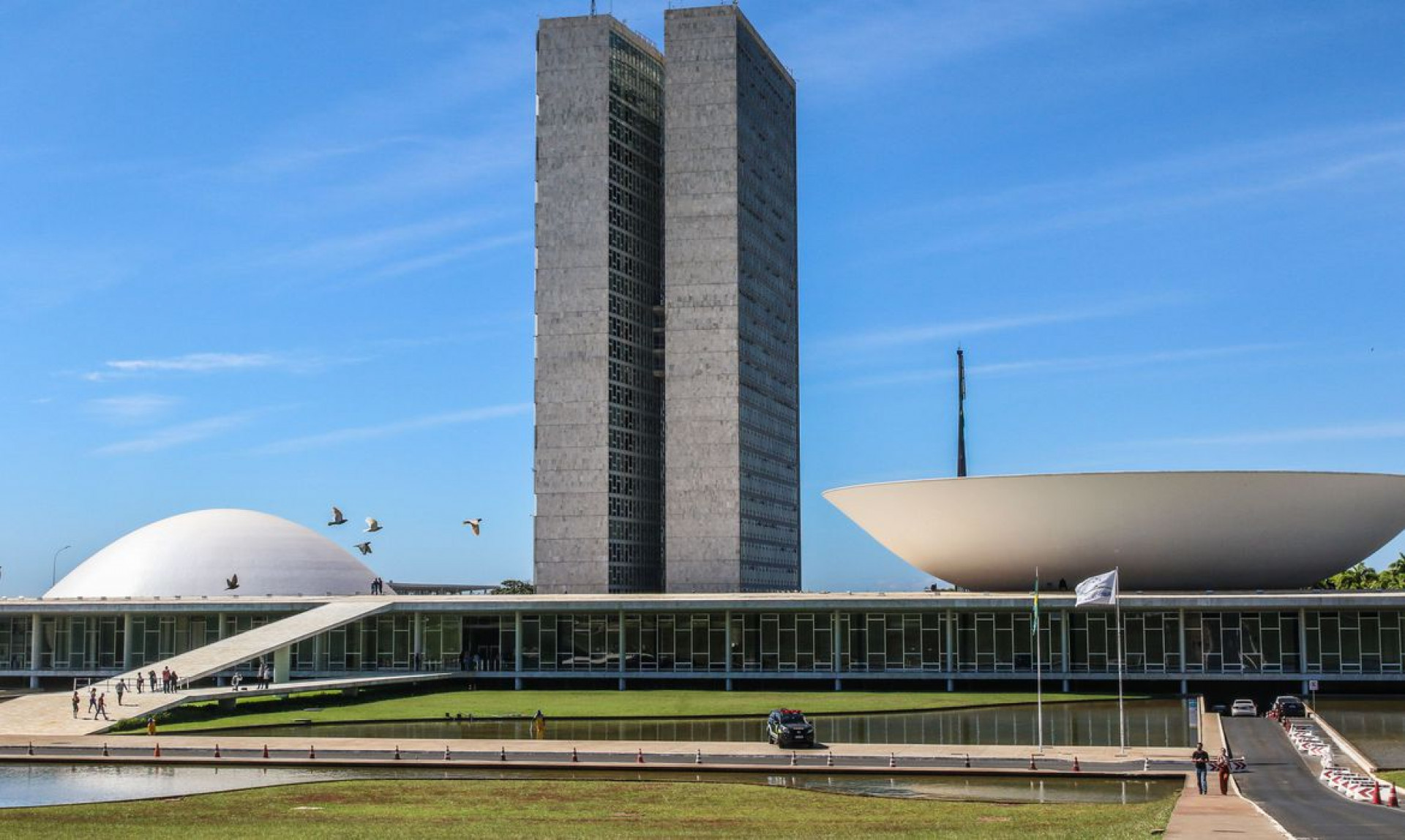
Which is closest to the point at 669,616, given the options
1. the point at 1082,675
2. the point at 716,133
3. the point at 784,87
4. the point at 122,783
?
the point at 1082,675

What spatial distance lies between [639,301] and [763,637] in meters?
50.3

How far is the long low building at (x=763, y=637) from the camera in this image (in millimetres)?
72500

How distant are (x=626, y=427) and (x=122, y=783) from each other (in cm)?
8285

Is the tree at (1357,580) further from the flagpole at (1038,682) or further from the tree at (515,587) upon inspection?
the tree at (515,587)

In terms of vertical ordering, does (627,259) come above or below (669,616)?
above

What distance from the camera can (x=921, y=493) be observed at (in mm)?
78188

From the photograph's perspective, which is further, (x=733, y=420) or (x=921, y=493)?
(x=733, y=420)

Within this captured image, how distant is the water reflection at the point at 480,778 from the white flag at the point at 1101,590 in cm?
1059

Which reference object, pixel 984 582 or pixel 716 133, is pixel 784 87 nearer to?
pixel 716 133

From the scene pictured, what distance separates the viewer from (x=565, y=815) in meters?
33.1

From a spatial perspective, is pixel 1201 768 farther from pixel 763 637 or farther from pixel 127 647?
pixel 127 647

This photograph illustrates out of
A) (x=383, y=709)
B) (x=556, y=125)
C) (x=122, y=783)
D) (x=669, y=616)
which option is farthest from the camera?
(x=556, y=125)

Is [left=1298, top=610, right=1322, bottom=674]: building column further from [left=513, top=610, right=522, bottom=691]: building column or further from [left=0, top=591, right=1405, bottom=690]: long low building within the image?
[left=513, top=610, right=522, bottom=691]: building column

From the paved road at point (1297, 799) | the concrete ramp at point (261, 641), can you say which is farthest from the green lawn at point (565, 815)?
the concrete ramp at point (261, 641)
